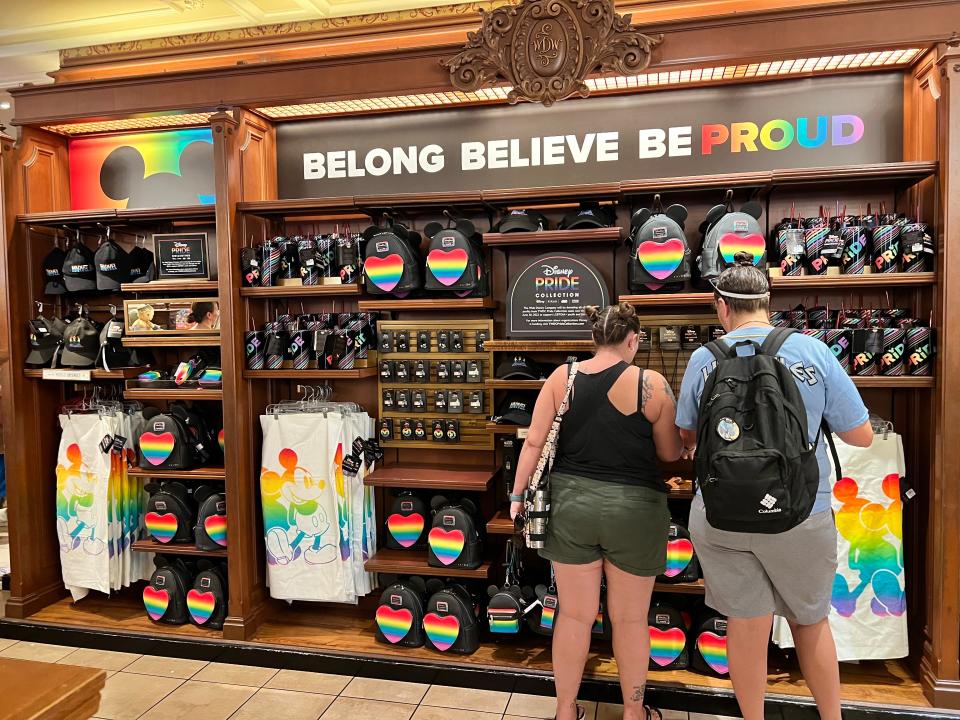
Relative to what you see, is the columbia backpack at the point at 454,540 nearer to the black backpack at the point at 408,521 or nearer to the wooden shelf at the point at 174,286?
the black backpack at the point at 408,521

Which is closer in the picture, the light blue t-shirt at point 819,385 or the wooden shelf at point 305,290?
the light blue t-shirt at point 819,385

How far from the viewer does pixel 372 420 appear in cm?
400

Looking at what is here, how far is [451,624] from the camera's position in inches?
140

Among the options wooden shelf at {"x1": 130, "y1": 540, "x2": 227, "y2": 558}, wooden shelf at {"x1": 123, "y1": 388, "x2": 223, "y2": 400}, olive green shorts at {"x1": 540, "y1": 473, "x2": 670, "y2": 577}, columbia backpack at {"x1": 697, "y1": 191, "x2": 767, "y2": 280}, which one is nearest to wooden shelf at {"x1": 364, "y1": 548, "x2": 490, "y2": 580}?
wooden shelf at {"x1": 130, "y1": 540, "x2": 227, "y2": 558}

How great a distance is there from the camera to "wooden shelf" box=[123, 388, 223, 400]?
155 inches

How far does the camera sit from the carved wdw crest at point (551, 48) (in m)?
3.34

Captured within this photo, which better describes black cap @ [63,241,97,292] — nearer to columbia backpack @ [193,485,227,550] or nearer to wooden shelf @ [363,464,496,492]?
columbia backpack @ [193,485,227,550]

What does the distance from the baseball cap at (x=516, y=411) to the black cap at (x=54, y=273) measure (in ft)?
9.41

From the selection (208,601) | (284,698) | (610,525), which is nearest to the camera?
(610,525)

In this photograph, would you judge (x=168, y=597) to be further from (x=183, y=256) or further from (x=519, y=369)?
(x=519, y=369)

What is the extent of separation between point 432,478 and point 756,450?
1.90 m

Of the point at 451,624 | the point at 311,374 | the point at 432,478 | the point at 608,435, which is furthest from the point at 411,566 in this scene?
the point at 608,435

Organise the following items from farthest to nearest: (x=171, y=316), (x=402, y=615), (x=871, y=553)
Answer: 1. (x=171, y=316)
2. (x=402, y=615)
3. (x=871, y=553)

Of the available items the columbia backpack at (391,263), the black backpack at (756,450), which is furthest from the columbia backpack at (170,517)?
the black backpack at (756,450)
